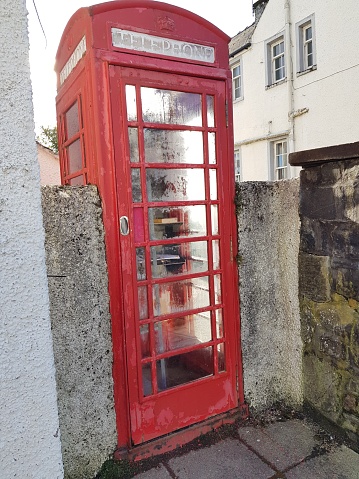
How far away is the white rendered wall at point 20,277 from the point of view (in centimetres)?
138

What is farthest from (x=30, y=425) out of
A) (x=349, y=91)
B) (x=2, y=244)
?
(x=349, y=91)

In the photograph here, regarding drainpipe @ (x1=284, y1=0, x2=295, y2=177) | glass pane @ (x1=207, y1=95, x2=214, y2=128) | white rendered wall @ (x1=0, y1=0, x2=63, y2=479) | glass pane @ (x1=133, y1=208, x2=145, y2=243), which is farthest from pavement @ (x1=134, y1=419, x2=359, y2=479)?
drainpipe @ (x1=284, y1=0, x2=295, y2=177)

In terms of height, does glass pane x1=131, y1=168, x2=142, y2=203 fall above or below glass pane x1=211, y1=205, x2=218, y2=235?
above

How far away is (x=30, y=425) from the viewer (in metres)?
1.46

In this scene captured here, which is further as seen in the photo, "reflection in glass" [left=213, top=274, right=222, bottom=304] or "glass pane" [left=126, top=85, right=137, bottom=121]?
"reflection in glass" [left=213, top=274, right=222, bottom=304]

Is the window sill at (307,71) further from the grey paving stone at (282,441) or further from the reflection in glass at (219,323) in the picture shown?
the grey paving stone at (282,441)

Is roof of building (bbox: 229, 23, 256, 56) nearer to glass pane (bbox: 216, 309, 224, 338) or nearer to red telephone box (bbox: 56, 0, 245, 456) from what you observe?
red telephone box (bbox: 56, 0, 245, 456)

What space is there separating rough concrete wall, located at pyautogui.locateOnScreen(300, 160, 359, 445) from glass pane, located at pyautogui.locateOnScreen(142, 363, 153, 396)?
1297 mm

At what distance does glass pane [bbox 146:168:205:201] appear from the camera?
8.11 ft

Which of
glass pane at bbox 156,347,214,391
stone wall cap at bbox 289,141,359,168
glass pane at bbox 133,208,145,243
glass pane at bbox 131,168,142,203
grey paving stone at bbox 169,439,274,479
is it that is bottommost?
grey paving stone at bbox 169,439,274,479

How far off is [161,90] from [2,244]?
1.58 metres

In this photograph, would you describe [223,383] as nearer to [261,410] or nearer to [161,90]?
[261,410]

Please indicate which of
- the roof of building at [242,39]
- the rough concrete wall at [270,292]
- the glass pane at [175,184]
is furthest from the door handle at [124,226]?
the roof of building at [242,39]

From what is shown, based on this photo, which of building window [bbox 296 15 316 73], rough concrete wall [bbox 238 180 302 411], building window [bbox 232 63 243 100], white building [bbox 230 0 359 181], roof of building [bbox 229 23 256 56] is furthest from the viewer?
building window [bbox 232 63 243 100]
